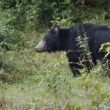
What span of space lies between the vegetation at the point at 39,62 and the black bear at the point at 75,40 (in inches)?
11.5

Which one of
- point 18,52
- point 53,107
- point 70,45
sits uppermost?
point 53,107

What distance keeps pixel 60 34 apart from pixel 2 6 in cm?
480

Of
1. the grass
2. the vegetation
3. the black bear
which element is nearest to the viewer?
the grass

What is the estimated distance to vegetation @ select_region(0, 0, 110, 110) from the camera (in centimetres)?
579

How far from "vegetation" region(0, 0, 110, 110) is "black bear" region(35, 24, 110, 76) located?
29 cm

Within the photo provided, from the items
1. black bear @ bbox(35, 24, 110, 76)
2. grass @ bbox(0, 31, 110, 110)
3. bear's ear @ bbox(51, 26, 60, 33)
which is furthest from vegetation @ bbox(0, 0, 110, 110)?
bear's ear @ bbox(51, 26, 60, 33)

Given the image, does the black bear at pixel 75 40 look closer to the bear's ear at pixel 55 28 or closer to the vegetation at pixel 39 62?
the bear's ear at pixel 55 28

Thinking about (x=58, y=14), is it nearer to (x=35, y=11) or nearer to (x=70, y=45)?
(x=35, y=11)

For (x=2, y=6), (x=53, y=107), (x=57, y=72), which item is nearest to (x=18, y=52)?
(x=2, y=6)

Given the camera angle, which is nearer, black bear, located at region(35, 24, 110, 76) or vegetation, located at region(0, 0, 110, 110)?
vegetation, located at region(0, 0, 110, 110)

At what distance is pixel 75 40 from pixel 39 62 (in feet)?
6.15

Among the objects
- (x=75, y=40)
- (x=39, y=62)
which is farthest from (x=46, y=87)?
(x=39, y=62)

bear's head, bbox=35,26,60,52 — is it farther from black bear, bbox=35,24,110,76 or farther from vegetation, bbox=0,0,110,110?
vegetation, bbox=0,0,110,110

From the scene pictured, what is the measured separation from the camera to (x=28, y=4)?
45.1ft
